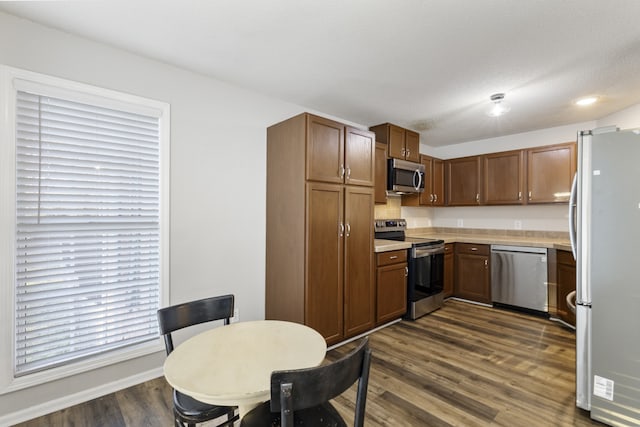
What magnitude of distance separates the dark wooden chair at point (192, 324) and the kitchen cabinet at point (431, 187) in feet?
11.6

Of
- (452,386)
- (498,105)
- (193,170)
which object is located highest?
(498,105)

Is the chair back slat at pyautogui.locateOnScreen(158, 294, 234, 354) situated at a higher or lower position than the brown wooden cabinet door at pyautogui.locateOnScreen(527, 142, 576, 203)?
lower

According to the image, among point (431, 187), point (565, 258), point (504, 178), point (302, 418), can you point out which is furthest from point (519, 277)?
point (302, 418)

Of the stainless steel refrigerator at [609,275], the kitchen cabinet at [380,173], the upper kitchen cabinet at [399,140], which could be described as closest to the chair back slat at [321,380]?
the stainless steel refrigerator at [609,275]

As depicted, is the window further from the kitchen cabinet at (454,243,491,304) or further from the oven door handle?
the kitchen cabinet at (454,243,491,304)

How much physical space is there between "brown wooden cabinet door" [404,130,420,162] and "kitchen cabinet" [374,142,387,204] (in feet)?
1.55

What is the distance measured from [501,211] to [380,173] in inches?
89.2

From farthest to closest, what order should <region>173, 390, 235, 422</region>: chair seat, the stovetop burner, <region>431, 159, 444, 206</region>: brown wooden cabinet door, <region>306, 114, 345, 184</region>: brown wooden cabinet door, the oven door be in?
<region>431, 159, 444, 206</region>: brown wooden cabinet door < the stovetop burner < the oven door < <region>306, 114, 345, 184</region>: brown wooden cabinet door < <region>173, 390, 235, 422</region>: chair seat

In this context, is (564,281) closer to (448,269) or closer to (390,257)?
(448,269)

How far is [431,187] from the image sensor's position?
4.83m

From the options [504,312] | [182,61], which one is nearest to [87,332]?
[182,61]

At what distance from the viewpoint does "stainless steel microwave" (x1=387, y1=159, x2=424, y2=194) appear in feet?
13.0

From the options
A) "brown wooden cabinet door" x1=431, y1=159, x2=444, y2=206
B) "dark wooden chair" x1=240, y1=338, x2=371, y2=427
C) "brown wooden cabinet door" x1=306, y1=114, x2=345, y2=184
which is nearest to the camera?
"dark wooden chair" x1=240, y1=338, x2=371, y2=427

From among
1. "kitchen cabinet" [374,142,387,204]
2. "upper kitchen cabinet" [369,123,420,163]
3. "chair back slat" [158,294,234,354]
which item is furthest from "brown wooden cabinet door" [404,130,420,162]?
"chair back slat" [158,294,234,354]
